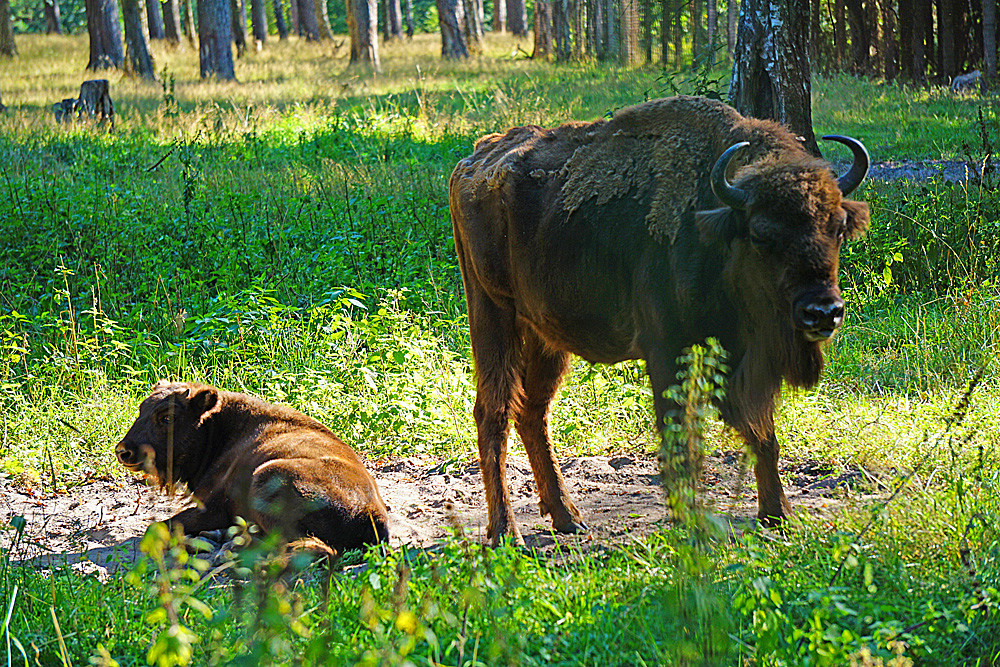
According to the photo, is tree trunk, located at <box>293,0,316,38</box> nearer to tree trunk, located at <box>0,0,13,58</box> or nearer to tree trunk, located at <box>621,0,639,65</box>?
tree trunk, located at <box>0,0,13,58</box>

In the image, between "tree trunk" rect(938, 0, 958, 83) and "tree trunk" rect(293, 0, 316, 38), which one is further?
"tree trunk" rect(293, 0, 316, 38)

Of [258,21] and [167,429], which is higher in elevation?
[258,21]

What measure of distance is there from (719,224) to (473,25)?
1475 inches

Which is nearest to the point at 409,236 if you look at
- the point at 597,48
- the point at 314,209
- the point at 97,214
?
the point at 314,209

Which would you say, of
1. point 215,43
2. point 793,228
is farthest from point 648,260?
point 215,43

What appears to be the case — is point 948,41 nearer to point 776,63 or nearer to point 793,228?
point 776,63

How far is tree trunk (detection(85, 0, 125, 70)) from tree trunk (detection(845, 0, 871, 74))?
20.5 metres

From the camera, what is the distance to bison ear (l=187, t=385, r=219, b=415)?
5.48 meters

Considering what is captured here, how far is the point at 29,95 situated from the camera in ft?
66.7

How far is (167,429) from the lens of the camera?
5.38 metres

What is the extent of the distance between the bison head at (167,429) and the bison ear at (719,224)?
122 inches

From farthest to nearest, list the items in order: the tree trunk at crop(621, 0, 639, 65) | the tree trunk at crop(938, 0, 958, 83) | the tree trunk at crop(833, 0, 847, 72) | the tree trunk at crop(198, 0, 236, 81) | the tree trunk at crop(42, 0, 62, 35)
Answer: the tree trunk at crop(42, 0, 62, 35) → the tree trunk at crop(621, 0, 639, 65) → the tree trunk at crop(833, 0, 847, 72) → the tree trunk at crop(198, 0, 236, 81) → the tree trunk at crop(938, 0, 958, 83)

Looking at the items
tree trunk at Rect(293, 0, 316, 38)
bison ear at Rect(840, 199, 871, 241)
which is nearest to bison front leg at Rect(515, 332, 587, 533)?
bison ear at Rect(840, 199, 871, 241)

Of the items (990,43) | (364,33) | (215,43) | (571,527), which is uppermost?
(364,33)
